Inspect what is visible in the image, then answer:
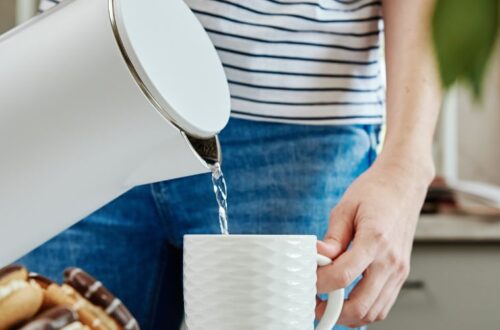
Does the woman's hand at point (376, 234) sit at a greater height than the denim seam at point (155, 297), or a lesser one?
greater

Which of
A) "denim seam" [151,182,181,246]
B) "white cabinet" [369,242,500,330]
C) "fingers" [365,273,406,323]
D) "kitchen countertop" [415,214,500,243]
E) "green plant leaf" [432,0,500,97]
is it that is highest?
"green plant leaf" [432,0,500,97]

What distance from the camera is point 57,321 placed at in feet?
1.32

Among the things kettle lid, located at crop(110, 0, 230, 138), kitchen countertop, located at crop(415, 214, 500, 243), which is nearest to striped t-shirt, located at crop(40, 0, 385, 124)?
kettle lid, located at crop(110, 0, 230, 138)

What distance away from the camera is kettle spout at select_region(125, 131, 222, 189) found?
42 cm

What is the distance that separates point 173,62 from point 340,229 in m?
0.22

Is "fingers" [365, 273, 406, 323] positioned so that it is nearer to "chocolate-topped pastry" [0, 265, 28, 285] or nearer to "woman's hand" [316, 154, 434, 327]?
"woman's hand" [316, 154, 434, 327]

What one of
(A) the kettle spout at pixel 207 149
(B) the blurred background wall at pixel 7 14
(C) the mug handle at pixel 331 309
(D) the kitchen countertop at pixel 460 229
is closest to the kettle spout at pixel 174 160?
(A) the kettle spout at pixel 207 149

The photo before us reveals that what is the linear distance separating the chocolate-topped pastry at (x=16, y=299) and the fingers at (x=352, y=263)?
0.63ft

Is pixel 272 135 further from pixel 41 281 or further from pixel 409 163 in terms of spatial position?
pixel 41 281

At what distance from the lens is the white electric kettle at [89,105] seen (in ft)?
1.26

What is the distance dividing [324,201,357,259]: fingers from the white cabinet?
1.04 metres

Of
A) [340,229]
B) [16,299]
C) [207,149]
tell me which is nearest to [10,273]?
[16,299]

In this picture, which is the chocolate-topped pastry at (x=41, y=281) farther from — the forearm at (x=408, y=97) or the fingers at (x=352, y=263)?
the forearm at (x=408, y=97)

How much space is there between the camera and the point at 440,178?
1.91m
